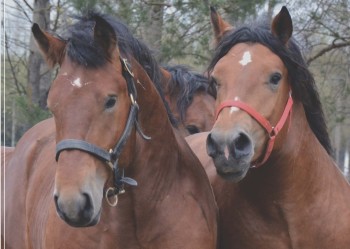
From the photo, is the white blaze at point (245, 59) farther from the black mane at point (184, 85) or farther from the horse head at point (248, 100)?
the black mane at point (184, 85)

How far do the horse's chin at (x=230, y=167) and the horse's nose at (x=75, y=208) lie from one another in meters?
0.75

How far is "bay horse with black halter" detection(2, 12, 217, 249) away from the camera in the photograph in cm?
279

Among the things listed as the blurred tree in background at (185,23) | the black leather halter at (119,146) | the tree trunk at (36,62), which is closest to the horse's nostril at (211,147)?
the black leather halter at (119,146)

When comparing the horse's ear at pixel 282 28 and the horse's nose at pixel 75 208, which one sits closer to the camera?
the horse's nose at pixel 75 208

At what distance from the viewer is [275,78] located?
3377 millimetres

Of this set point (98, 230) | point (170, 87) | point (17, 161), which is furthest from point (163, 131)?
point (170, 87)

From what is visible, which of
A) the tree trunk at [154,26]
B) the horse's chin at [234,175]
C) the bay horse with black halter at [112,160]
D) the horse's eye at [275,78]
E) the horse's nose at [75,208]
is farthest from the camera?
the tree trunk at [154,26]

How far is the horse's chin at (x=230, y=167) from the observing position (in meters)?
3.06

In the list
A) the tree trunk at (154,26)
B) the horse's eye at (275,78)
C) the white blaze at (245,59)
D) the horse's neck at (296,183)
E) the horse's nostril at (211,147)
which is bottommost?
the horse's neck at (296,183)

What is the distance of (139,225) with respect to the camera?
130 inches

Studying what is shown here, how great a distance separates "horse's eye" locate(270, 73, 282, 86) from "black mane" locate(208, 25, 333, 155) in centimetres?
15

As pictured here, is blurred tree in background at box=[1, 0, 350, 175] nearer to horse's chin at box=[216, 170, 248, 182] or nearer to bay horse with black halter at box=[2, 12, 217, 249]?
bay horse with black halter at box=[2, 12, 217, 249]

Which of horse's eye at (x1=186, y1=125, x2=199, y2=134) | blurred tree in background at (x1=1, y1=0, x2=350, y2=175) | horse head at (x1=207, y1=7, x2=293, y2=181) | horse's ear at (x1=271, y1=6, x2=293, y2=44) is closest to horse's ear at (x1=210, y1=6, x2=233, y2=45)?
horse head at (x1=207, y1=7, x2=293, y2=181)

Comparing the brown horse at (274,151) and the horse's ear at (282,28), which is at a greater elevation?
the horse's ear at (282,28)
